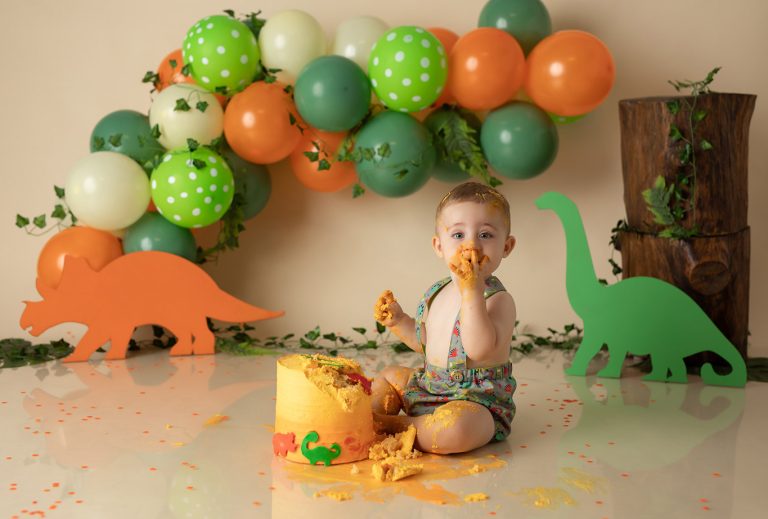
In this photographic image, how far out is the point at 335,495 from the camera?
196cm

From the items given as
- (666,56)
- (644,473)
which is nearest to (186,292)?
(644,473)

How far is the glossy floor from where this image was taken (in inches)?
75.9

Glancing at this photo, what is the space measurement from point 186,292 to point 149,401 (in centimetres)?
60

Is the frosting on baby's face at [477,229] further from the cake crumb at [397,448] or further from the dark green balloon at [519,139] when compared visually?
the dark green balloon at [519,139]

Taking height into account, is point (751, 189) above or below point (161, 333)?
above

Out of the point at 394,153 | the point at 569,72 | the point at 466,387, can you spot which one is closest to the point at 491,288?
the point at 466,387

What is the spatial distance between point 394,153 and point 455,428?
1.20 m

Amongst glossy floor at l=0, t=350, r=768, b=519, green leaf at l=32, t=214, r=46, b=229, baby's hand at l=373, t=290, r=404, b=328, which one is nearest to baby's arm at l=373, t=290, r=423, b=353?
baby's hand at l=373, t=290, r=404, b=328

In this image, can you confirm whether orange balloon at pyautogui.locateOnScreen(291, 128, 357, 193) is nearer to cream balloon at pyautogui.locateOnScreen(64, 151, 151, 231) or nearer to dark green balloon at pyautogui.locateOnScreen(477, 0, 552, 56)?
cream balloon at pyautogui.locateOnScreen(64, 151, 151, 231)

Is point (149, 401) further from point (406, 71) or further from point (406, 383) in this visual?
point (406, 71)

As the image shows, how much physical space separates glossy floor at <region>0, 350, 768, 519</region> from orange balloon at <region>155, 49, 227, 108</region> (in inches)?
39.6

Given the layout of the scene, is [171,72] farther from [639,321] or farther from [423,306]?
[639,321]

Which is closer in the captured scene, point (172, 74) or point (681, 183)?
point (681, 183)

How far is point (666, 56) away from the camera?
3549 mm
